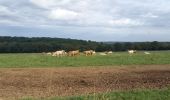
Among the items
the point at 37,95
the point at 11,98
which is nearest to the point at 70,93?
the point at 37,95

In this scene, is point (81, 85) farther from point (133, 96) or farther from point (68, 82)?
point (133, 96)

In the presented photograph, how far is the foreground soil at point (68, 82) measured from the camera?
55.7 ft

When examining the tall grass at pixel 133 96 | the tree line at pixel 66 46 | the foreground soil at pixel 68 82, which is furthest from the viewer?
the tree line at pixel 66 46

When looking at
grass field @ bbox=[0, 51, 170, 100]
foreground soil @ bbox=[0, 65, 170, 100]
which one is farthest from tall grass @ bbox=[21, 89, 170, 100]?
foreground soil @ bbox=[0, 65, 170, 100]

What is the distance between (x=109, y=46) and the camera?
218 ft

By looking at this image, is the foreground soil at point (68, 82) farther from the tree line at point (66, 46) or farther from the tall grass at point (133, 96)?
the tree line at point (66, 46)

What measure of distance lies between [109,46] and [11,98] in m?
51.6

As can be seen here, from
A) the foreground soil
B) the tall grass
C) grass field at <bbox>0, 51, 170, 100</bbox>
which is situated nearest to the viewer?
the tall grass

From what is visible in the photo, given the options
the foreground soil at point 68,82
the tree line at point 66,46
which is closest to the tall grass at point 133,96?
the foreground soil at point 68,82

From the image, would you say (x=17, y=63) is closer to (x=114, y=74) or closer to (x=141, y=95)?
(x=114, y=74)

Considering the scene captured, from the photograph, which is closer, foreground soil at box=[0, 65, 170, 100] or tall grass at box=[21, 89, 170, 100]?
tall grass at box=[21, 89, 170, 100]

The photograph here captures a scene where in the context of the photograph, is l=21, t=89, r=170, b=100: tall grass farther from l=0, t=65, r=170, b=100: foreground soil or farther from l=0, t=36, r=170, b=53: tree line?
l=0, t=36, r=170, b=53: tree line

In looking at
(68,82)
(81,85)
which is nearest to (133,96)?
(81,85)

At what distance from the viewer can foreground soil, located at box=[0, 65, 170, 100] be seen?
669 inches
